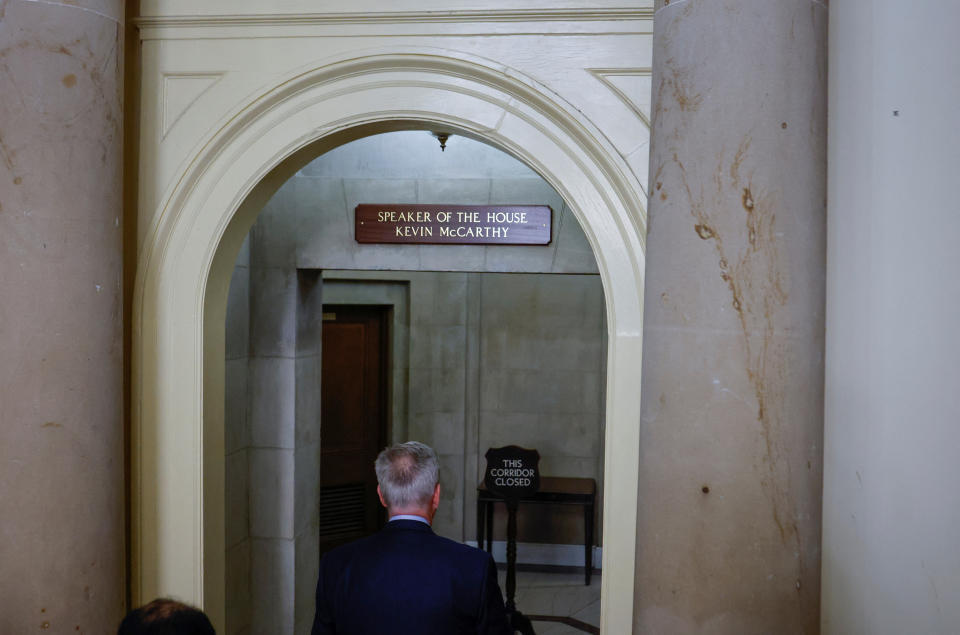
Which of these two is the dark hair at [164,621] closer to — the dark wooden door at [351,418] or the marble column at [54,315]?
the marble column at [54,315]

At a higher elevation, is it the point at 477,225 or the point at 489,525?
the point at 477,225

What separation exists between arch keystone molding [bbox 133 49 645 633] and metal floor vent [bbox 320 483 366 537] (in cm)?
452

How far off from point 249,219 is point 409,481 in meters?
1.41

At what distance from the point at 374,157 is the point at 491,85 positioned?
2146mm

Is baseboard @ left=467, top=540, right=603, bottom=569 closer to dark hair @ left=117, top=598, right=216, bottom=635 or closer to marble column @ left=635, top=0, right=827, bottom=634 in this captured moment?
marble column @ left=635, top=0, right=827, bottom=634

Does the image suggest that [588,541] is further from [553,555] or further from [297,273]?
[297,273]

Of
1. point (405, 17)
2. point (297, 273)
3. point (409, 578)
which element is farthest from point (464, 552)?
point (297, 273)

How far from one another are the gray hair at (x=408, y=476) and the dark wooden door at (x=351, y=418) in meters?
5.40

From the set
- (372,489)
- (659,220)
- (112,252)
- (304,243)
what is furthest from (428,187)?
(372,489)

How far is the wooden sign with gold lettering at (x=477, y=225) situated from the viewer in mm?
4562

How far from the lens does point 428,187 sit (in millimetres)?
4852

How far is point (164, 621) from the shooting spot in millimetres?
1562

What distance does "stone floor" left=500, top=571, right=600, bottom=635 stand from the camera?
619 centimetres

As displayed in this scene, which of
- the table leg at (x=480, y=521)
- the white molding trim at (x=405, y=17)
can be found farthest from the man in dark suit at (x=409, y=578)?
the table leg at (x=480, y=521)
